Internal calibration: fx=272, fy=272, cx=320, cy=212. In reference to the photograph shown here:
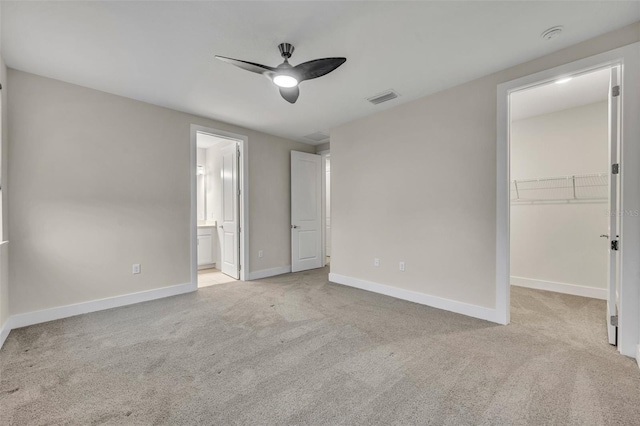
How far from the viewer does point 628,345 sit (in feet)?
7.05

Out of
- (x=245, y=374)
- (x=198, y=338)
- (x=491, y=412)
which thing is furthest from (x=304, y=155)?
(x=491, y=412)

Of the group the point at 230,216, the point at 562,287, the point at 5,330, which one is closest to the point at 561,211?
the point at 562,287

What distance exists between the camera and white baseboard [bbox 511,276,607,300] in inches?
143

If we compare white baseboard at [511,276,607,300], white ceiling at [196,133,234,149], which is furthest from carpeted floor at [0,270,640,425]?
white ceiling at [196,133,234,149]

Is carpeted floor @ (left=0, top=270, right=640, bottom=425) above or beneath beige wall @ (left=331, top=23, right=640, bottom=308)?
beneath

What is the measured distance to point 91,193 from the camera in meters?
3.20

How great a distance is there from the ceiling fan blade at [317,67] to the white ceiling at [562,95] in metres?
2.30

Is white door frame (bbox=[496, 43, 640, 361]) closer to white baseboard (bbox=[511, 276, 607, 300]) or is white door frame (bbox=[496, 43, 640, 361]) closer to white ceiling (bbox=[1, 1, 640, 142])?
white ceiling (bbox=[1, 1, 640, 142])

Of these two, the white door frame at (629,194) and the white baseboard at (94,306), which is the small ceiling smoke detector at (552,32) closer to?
the white door frame at (629,194)

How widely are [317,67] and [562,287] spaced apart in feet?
14.7

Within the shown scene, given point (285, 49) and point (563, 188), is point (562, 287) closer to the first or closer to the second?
point (563, 188)

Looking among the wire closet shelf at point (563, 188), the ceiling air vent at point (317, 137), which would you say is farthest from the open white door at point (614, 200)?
the ceiling air vent at point (317, 137)

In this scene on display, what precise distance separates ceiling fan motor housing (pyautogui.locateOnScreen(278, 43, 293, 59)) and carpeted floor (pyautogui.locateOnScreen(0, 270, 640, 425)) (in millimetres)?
2529

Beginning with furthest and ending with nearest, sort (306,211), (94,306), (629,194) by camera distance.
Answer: (306,211) → (94,306) → (629,194)
